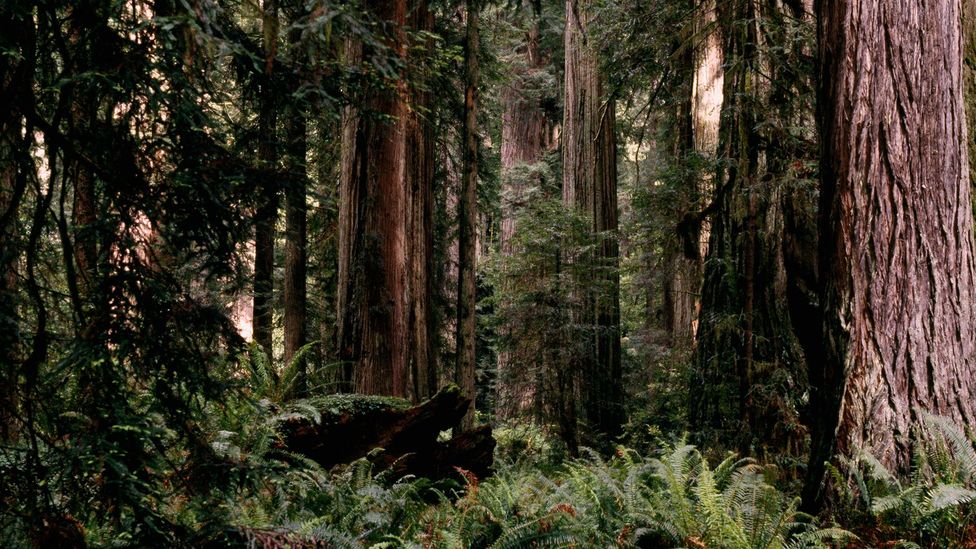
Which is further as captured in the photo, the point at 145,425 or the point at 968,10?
the point at 968,10

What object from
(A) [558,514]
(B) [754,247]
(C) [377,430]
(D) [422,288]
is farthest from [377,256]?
(A) [558,514]

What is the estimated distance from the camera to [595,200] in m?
13.3

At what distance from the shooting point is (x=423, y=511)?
5.30 meters

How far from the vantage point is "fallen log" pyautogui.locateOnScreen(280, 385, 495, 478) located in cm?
611

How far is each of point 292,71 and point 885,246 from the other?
3.50 m

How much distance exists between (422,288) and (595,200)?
5.76 m

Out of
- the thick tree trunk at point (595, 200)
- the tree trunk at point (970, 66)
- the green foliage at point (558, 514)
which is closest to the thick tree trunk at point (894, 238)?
the green foliage at point (558, 514)

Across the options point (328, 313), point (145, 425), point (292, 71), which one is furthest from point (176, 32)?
point (328, 313)

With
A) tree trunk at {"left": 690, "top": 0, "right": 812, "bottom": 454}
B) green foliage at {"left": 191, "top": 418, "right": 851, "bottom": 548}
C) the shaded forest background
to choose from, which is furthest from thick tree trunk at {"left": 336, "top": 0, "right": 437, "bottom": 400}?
tree trunk at {"left": 690, "top": 0, "right": 812, "bottom": 454}

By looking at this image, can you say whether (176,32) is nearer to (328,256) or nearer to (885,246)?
(885,246)

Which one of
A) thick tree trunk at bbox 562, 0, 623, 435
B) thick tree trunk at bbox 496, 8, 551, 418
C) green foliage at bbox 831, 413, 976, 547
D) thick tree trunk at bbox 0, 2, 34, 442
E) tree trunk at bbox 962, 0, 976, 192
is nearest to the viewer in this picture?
thick tree trunk at bbox 0, 2, 34, 442

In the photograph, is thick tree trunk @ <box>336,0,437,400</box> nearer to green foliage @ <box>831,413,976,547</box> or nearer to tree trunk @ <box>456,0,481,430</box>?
tree trunk @ <box>456,0,481,430</box>

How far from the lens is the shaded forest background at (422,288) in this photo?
290 centimetres

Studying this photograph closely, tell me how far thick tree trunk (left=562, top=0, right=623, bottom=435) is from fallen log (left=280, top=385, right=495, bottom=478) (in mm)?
4910
